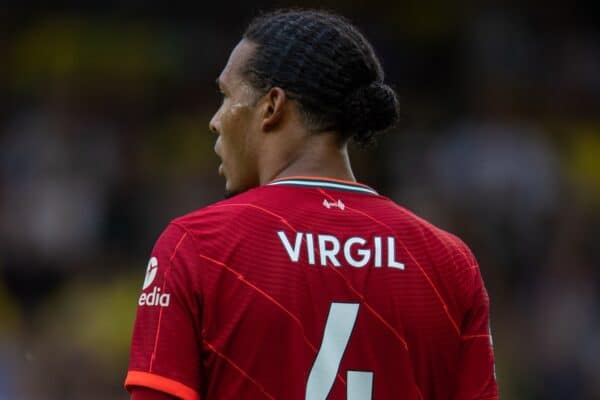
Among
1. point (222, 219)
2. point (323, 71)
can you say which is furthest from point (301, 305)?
point (323, 71)

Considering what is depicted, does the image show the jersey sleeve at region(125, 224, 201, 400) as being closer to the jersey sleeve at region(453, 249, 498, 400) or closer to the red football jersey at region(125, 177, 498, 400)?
the red football jersey at region(125, 177, 498, 400)

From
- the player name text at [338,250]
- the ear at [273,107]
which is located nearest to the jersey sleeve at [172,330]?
the player name text at [338,250]

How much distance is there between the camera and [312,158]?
236 cm

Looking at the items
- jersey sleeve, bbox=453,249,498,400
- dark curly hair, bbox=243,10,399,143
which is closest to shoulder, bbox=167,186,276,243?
dark curly hair, bbox=243,10,399,143

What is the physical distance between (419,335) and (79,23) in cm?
899

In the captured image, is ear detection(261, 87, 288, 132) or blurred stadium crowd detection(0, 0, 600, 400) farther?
blurred stadium crowd detection(0, 0, 600, 400)

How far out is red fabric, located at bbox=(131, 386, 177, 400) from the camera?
2.15 m

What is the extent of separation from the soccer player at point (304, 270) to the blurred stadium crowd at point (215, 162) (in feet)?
17.5

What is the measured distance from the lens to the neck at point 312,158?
7.75 ft

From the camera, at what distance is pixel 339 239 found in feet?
7.45

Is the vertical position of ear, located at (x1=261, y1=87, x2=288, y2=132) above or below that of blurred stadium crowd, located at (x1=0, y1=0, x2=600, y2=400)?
above

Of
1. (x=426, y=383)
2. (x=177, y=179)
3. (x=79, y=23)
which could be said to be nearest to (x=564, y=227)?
(x=177, y=179)

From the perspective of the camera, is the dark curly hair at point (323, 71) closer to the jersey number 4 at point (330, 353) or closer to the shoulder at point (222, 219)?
the shoulder at point (222, 219)

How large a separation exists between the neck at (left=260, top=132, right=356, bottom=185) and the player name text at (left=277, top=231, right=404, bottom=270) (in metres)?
0.16
